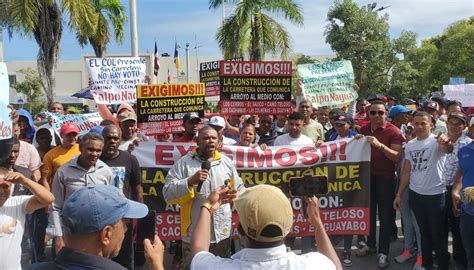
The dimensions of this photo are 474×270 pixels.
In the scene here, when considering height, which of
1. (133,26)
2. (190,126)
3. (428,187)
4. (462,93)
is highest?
(133,26)

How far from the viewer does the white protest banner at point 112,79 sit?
333 inches

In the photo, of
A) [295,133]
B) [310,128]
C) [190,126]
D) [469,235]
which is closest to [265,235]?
[469,235]

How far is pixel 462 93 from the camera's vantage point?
11016 mm

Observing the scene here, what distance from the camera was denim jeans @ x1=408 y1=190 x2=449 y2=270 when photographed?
498 cm

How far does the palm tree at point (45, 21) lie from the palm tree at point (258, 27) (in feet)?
16.8

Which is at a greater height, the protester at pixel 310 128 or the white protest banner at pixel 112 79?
the white protest banner at pixel 112 79

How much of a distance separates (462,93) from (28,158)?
31.8 ft

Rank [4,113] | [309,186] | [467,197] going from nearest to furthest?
[309,186] → [4,113] → [467,197]

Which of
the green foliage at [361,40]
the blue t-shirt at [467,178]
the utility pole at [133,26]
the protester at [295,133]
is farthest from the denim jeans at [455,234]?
the green foliage at [361,40]

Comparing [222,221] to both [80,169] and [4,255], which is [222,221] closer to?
[80,169]

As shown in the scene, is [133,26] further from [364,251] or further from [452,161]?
[452,161]

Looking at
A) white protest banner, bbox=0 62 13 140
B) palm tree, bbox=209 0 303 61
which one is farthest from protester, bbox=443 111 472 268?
palm tree, bbox=209 0 303 61

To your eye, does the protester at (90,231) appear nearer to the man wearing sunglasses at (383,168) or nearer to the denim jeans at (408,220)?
the man wearing sunglasses at (383,168)

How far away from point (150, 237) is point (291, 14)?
1679 centimetres
